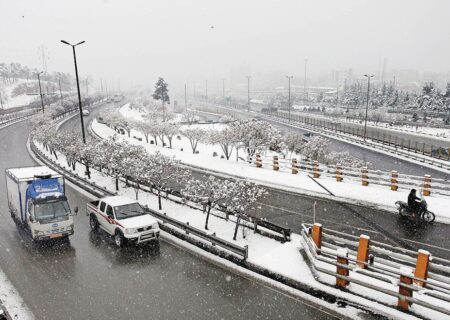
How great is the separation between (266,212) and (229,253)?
5277mm

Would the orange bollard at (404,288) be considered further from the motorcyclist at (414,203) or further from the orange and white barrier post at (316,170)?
the orange and white barrier post at (316,170)

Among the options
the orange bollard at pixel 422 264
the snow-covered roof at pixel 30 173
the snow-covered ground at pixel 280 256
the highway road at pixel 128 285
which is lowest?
the highway road at pixel 128 285

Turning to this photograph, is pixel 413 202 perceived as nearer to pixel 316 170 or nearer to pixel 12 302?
pixel 316 170

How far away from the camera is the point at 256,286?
488 inches

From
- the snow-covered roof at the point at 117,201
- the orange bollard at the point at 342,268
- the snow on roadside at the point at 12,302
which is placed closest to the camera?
the snow on roadside at the point at 12,302

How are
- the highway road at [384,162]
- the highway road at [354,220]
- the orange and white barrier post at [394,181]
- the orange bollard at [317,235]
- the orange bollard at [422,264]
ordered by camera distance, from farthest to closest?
the highway road at [384,162] < the orange and white barrier post at [394,181] < the highway road at [354,220] < the orange bollard at [317,235] < the orange bollard at [422,264]

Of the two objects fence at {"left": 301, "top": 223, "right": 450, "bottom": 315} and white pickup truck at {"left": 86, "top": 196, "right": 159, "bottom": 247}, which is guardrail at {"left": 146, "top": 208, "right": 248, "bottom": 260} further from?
fence at {"left": 301, "top": 223, "right": 450, "bottom": 315}

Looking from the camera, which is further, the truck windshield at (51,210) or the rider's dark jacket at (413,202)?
the rider's dark jacket at (413,202)

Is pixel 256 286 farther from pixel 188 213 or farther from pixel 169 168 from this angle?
pixel 169 168

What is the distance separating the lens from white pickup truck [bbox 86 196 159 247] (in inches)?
598

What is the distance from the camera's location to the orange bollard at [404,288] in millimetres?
9953

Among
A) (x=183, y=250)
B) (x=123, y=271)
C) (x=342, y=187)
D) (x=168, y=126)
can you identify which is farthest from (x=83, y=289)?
(x=168, y=126)

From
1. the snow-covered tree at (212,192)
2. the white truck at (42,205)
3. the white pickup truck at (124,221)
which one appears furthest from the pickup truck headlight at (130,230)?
the snow-covered tree at (212,192)

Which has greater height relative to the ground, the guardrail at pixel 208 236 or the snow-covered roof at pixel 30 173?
the snow-covered roof at pixel 30 173
